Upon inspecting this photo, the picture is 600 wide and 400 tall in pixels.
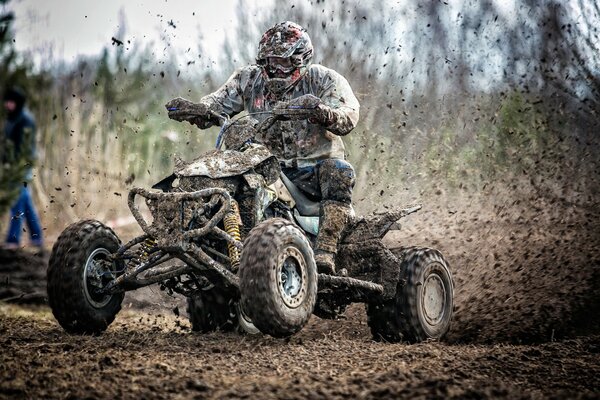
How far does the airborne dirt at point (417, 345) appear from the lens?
186 inches

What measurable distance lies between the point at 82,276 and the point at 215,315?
5.84 feet

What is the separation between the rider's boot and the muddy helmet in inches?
45.1

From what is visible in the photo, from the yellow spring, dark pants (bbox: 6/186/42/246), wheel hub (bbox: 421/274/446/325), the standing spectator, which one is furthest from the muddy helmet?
dark pants (bbox: 6/186/42/246)

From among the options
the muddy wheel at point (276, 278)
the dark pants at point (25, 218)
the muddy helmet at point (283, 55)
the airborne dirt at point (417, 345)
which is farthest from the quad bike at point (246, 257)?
the dark pants at point (25, 218)

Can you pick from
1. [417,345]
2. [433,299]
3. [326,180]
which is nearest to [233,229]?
[326,180]

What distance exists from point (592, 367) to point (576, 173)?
19.6ft

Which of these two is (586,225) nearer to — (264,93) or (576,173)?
(576,173)

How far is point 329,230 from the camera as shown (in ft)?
23.0

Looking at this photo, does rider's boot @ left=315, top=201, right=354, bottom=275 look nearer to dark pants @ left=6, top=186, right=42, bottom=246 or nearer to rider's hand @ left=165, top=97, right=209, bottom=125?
rider's hand @ left=165, top=97, right=209, bottom=125

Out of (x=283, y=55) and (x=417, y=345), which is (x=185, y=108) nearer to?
(x=283, y=55)

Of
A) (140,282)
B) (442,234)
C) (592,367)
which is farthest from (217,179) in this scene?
(442,234)

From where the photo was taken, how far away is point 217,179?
6473mm

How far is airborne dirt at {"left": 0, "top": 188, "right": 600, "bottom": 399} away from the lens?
473 centimetres

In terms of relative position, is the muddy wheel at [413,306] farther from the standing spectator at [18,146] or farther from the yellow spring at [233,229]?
the standing spectator at [18,146]
